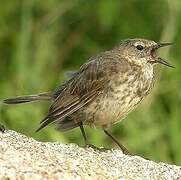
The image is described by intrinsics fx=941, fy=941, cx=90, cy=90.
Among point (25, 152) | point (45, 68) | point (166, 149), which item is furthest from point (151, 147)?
point (25, 152)

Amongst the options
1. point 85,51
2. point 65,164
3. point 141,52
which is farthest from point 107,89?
point 85,51

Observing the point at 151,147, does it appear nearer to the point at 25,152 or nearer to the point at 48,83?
the point at 48,83

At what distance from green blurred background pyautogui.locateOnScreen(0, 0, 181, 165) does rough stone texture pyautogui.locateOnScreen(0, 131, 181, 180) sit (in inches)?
85.7

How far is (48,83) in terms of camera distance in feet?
31.3

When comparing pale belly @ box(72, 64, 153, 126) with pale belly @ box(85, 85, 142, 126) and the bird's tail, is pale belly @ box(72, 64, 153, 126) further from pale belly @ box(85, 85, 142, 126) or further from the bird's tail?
the bird's tail

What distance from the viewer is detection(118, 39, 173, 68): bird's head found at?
778 centimetres

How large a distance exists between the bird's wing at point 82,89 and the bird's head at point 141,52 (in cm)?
22

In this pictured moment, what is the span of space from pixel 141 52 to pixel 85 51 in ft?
7.59

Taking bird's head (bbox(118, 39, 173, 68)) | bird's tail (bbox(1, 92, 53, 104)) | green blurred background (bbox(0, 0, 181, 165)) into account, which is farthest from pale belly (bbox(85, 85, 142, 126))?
green blurred background (bbox(0, 0, 181, 165))

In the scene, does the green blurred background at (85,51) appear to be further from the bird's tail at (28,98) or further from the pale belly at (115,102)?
the pale belly at (115,102)

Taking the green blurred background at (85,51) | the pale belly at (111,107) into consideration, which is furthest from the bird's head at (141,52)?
the green blurred background at (85,51)

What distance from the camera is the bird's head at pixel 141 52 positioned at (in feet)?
25.5

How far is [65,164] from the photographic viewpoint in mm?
5633

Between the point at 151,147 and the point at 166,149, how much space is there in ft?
0.61
